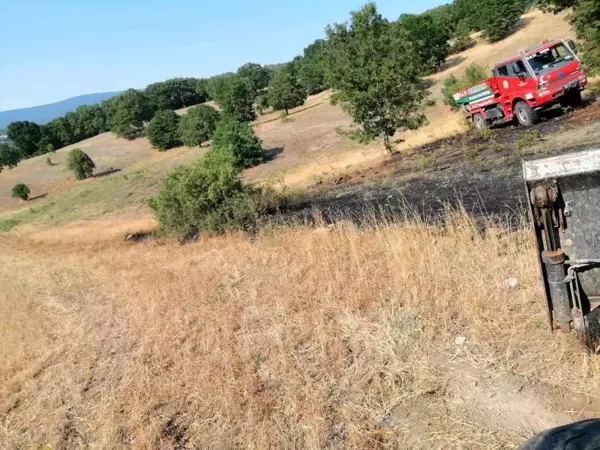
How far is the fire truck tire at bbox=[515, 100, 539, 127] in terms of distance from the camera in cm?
1574

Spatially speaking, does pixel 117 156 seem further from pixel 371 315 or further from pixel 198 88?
pixel 371 315

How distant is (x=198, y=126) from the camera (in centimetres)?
6166

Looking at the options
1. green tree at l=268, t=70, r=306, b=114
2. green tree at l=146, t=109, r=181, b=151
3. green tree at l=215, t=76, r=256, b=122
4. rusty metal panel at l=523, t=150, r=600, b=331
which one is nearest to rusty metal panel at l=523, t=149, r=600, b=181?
rusty metal panel at l=523, t=150, r=600, b=331

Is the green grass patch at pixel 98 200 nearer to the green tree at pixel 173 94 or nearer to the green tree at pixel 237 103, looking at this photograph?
the green tree at pixel 237 103

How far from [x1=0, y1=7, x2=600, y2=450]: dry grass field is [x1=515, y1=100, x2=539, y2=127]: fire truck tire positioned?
8285 mm

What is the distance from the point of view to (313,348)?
493cm

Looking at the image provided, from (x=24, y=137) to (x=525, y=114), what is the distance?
88.4 metres

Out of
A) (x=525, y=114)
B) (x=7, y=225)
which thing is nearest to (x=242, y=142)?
(x=7, y=225)

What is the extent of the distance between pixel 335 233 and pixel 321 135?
40203 mm

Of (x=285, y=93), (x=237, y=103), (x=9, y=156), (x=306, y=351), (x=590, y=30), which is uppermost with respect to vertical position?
(x=9, y=156)

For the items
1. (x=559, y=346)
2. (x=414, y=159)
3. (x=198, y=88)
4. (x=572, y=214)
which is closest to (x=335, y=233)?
(x=559, y=346)

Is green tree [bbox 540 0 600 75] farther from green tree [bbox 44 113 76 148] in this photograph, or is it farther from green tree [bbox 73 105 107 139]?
green tree [bbox 44 113 76 148]

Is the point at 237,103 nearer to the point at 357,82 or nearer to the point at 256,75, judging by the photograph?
the point at 256,75

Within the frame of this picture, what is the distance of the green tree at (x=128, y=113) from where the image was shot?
7856cm
